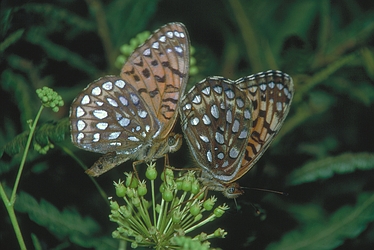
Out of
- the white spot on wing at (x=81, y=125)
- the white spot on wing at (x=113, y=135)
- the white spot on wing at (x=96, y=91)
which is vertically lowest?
the white spot on wing at (x=113, y=135)

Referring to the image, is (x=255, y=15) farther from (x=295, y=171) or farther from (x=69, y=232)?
(x=69, y=232)

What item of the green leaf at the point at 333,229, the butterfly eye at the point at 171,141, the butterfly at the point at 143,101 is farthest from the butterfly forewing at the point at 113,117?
the green leaf at the point at 333,229

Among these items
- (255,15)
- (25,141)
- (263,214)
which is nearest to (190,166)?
(263,214)

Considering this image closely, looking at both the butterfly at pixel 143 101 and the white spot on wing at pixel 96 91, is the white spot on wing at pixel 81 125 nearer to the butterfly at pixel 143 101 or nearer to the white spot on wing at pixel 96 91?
the butterfly at pixel 143 101

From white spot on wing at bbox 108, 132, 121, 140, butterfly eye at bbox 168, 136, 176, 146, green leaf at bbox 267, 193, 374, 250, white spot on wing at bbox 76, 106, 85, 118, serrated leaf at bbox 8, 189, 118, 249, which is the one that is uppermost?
white spot on wing at bbox 76, 106, 85, 118

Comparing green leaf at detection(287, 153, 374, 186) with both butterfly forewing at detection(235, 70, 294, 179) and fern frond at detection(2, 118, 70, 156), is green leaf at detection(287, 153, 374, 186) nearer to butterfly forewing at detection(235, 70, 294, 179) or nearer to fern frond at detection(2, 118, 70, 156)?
butterfly forewing at detection(235, 70, 294, 179)

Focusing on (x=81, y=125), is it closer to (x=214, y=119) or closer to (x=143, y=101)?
(x=143, y=101)

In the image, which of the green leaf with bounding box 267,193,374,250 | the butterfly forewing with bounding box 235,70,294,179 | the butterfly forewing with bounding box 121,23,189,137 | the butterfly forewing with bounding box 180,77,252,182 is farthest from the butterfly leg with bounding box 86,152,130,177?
the green leaf with bounding box 267,193,374,250
